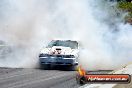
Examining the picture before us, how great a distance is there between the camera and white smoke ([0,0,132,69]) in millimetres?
22500

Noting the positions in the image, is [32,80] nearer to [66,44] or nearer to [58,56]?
[58,56]

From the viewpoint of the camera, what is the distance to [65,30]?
989 inches

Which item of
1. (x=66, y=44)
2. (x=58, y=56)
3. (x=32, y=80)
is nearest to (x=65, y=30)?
(x=66, y=44)

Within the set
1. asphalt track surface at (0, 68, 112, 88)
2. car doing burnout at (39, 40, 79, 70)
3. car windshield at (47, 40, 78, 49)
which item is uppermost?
car windshield at (47, 40, 78, 49)

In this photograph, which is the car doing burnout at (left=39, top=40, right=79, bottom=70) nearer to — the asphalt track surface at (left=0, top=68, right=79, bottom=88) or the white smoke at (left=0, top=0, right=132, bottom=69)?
the white smoke at (left=0, top=0, right=132, bottom=69)

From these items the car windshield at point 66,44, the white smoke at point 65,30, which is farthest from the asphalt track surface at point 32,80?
the white smoke at point 65,30

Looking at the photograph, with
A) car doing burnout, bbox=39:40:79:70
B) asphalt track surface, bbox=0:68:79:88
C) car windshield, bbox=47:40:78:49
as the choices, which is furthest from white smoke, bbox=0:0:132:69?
asphalt track surface, bbox=0:68:79:88

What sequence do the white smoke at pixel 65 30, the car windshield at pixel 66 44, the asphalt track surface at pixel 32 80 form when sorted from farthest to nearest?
the white smoke at pixel 65 30 < the car windshield at pixel 66 44 < the asphalt track surface at pixel 32 80

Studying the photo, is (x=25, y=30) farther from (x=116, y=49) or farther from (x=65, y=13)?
(x=116, y=49)

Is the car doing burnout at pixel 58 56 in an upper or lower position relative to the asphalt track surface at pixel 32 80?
upper

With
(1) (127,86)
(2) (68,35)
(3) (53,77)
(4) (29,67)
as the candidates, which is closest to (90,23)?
(2) (68,35)

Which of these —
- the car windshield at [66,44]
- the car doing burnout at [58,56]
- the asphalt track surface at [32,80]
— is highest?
the car windshield at [66,44]

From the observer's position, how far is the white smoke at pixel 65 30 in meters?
22.5

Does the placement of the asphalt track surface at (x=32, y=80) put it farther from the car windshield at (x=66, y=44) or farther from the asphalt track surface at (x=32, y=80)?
the car windshield at (x=66, y=44)
